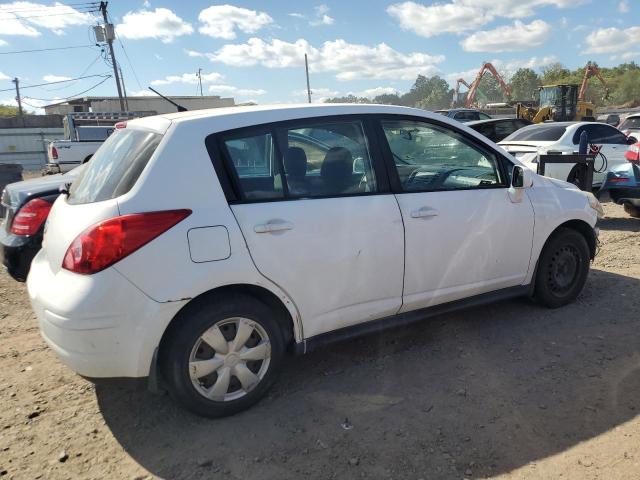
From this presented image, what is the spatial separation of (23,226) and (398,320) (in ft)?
10.7

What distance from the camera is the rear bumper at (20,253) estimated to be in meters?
4.23

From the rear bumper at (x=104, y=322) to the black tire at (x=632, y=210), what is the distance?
23.8ft

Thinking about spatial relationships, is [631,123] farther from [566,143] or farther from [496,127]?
[566,143]

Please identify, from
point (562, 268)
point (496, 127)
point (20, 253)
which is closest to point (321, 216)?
point (562, 268)

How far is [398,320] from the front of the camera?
11.2 feet

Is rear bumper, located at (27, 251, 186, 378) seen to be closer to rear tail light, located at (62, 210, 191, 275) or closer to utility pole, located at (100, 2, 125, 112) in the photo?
rear tail light, located at (62, 210, 191, 275)

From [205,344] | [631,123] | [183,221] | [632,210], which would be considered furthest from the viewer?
[631,123]

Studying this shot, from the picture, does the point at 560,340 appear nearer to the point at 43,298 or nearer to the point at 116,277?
the point at 116,277

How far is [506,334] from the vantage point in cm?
387

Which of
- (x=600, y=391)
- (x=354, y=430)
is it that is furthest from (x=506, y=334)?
(x=354, y=430)

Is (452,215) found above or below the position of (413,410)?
above

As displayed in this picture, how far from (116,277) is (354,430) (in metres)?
1.49

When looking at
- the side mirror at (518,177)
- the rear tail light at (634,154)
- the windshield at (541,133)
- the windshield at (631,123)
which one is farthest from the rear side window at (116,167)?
the windshield at (631,123)

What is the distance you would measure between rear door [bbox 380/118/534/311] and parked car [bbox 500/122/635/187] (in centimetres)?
496
